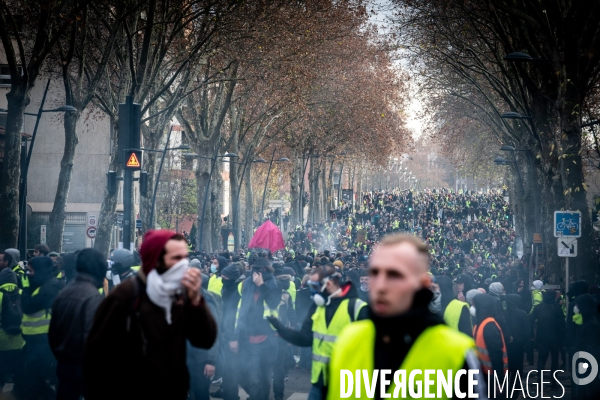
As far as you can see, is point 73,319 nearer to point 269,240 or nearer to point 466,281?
point 466,281

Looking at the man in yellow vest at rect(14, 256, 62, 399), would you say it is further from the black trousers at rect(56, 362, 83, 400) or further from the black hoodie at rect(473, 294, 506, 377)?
the black hoodie at rect(473, 294, 506, 377)

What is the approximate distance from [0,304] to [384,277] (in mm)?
7823

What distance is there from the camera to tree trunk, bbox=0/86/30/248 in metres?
20.0

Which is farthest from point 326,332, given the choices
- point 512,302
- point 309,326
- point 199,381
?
point 512,302

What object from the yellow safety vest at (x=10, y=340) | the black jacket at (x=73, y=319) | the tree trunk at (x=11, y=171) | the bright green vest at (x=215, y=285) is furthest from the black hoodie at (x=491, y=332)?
the tree trunk at (x=11, y=171)

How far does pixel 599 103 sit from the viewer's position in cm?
3591

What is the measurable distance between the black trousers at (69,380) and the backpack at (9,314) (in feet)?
11.5

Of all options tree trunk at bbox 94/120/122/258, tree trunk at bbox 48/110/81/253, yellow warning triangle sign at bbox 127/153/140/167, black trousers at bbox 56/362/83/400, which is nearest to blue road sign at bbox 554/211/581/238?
yellow warning triangle sign at bbox 127/153/140/167

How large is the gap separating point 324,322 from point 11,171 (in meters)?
14.2

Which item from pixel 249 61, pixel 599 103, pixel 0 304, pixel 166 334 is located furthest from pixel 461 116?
pixel 166 334

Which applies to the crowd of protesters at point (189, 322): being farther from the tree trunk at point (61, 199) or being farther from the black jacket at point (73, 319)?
the tree trunk at point (61, 199)

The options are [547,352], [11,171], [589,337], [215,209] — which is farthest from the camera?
[215,209]

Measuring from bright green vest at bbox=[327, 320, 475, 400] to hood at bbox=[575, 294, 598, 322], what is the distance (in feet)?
25.3

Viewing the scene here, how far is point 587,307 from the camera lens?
10562mm
